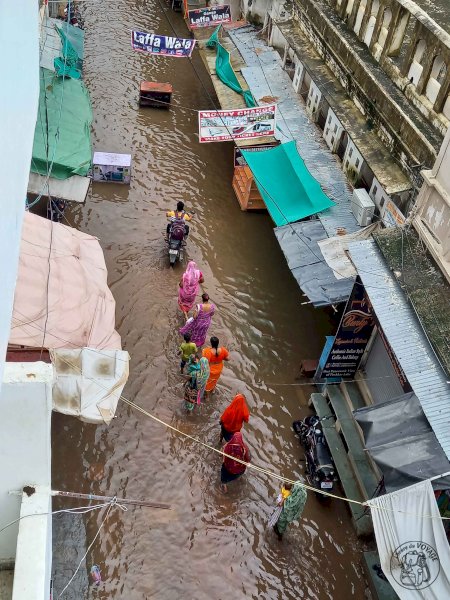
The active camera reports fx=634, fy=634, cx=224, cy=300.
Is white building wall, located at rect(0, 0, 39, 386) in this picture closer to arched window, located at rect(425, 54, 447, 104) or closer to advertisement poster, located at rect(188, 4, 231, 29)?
arched window, located at rect(425, 54, 447, 104)

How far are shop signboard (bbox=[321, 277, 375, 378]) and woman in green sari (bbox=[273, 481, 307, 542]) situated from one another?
3141mm

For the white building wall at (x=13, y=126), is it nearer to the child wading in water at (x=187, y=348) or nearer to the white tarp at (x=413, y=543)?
the white tarp at (x=413, y=543)

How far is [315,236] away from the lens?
1367 cm

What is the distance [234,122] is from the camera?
48.1ft

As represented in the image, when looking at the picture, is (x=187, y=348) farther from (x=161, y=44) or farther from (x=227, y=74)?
(x=227, y=74)

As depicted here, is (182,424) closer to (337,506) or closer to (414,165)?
(337,506)

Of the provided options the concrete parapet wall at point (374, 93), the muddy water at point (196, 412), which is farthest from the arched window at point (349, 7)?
the muddy water at point (196, 412)

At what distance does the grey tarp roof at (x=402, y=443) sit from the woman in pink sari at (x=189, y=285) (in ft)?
15.4

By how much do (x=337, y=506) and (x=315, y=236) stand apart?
5.66m

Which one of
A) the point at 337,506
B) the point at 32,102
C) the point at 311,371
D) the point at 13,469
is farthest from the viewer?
the point at 311,371

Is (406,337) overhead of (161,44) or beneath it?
beneath

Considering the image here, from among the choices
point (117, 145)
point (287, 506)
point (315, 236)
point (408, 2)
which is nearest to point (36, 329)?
point (287, 506)

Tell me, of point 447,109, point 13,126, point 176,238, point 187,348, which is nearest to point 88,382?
point 187,348

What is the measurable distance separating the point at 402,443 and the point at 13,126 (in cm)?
671
